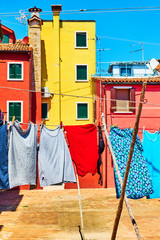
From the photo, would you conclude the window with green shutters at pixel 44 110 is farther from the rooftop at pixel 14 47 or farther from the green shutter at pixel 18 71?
the rooftop at pixel 14 47

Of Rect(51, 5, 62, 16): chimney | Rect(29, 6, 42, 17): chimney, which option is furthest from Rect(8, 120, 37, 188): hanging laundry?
Rect(51, 5, 62, 16): chimney

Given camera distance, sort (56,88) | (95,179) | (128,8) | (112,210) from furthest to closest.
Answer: (56,88)
(95,179)
(128,8)
(112,210)

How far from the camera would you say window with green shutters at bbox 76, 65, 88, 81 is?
26.1m

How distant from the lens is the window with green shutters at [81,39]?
26.7 meters

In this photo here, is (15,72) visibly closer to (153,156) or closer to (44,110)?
(44,110)

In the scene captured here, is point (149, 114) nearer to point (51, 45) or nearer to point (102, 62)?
point (102, 62)

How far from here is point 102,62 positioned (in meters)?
23.9

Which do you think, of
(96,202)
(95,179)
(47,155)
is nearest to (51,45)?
(95,179)

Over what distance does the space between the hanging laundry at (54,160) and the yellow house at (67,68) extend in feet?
49.1

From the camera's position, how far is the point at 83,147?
1011cm

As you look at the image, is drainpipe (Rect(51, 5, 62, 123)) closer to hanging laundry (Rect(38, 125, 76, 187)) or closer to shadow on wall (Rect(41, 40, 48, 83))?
shadow on wall (Rect(41, 40, 48, 83))

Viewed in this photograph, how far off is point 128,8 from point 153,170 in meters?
7.55

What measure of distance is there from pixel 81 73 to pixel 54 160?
57.4 ft

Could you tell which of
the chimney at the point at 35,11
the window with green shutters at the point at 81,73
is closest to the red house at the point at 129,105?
the window with green shutters at the point at 81,73
